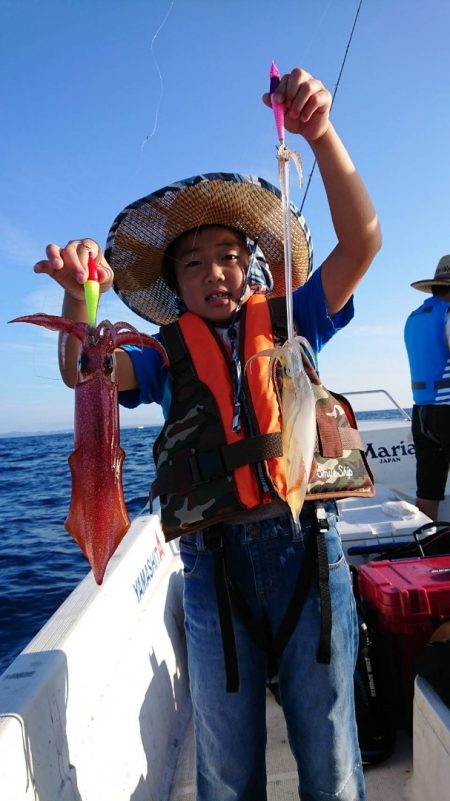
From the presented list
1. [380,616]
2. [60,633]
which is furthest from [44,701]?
[380,616]

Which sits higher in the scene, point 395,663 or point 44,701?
point 44,701

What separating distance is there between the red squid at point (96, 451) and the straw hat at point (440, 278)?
4698mm

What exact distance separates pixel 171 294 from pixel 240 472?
4.19ft

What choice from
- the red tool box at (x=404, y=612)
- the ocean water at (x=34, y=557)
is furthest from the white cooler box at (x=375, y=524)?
the ocean water at (x=34, y=557)

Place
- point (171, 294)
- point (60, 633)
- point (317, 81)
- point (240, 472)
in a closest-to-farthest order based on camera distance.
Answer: point (317, 81) → point (240, 472) → point (60, 633) → point (171, 294)

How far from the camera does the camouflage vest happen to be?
1.99m

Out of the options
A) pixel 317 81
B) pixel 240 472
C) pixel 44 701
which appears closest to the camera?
pixel 317 81

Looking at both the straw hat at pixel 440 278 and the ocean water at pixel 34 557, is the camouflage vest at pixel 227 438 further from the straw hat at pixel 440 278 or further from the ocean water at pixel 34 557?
the straw hat at pixel 440 278

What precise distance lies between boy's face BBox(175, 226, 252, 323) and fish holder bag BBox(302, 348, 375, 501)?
1.85ft

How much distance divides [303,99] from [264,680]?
6.82 ft

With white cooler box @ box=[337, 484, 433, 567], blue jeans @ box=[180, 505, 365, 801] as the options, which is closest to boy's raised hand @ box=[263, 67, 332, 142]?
blue jeans @ box=[180, 505, 365, 801]

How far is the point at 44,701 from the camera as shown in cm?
187

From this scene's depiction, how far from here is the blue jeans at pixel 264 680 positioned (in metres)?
1.91

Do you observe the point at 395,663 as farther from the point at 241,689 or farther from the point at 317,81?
the point at 317,81
